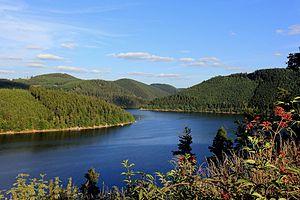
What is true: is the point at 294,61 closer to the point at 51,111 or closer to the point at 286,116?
the point at 286,116

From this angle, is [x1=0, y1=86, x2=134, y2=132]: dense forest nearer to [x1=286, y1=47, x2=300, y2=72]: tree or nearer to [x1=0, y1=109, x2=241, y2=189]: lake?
[x1=0, y1=109, x2=241, y2=189]: lake

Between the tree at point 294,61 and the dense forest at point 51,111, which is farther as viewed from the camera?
the dense forest at point 51,111

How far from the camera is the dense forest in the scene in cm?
9732

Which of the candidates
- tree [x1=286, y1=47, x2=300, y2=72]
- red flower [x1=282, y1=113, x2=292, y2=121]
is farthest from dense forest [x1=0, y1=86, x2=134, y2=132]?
red flower [x1=282, y1=113, x2=292, y2=121]

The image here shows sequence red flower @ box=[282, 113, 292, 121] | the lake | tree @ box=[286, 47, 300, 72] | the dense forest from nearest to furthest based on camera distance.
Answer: red flower @ box=[282, 113, 292, 121] < tree @ box=[286, 47, 300, 72] < the lake < the dense forest

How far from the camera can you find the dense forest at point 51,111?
97.3m

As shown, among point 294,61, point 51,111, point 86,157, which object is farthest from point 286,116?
point 51,111

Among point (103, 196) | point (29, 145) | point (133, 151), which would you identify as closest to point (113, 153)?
point (133, 151)

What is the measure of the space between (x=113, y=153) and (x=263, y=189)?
174ft

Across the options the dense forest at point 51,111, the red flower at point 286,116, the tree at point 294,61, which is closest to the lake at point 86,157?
the tree at point 294,61

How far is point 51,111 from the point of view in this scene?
112 m

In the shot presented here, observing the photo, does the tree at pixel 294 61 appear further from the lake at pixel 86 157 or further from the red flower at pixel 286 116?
the lake at pixel 86 157

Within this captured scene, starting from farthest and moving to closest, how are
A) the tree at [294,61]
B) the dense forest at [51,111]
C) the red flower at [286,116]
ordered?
the dense forest at [51,111] < the tree at [294,61] < the red flower at [286,116]

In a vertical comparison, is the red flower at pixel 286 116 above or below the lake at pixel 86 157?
above
